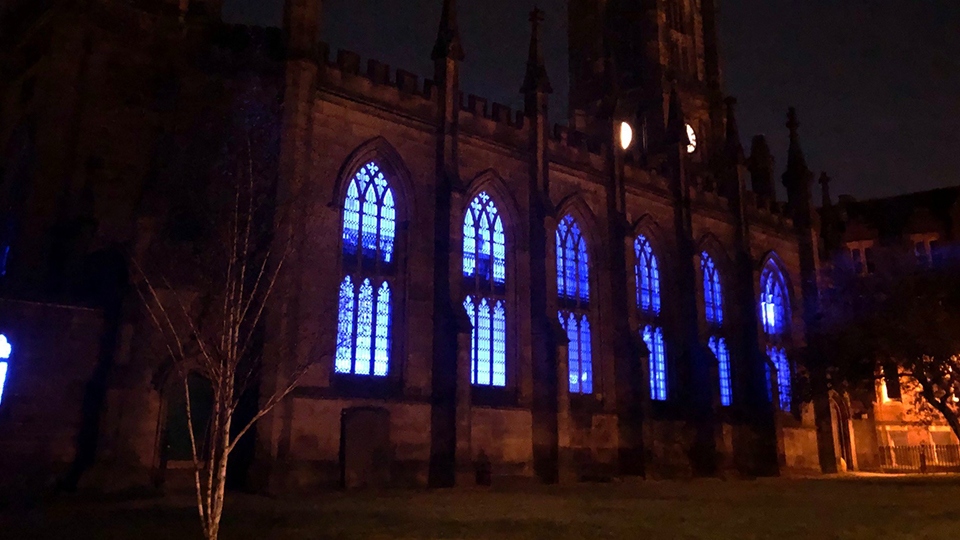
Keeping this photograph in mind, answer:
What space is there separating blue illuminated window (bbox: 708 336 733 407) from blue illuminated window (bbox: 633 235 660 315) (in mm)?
3686

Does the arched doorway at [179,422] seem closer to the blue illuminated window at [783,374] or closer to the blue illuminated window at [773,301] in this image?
the blue illuminated window at [783,374]

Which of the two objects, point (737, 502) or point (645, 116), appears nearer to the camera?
point (737, 502)

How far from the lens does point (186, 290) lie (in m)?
17.3

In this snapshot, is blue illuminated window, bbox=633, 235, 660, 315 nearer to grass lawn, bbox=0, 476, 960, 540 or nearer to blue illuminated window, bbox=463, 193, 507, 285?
blue illuminated window, bbox=463, 193, 507, 285

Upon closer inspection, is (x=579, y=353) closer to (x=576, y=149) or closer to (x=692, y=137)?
(x=576, y=149)

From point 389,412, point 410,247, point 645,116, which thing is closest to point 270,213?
point 410,247

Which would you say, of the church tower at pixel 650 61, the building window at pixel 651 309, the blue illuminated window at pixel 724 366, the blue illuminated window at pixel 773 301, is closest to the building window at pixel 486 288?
the building window at pixel 651 309

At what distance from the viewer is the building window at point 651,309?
91.1 ft

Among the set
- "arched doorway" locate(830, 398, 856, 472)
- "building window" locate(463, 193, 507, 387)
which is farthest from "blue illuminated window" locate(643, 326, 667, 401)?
"arched doorway" locate(830, 398, 856, 472)

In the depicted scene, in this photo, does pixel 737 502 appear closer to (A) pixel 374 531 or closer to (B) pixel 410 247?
(A) pixel 374 531

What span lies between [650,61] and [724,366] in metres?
17.7

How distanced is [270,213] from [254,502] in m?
7.20

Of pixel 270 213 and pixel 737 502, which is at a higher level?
pixel 270 213

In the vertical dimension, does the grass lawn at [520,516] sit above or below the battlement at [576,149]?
below
